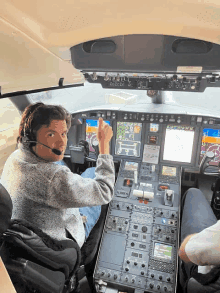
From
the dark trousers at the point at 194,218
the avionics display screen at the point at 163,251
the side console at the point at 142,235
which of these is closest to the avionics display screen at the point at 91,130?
the side console at the point at 142,235

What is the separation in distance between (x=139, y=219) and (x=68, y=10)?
1.96 meters

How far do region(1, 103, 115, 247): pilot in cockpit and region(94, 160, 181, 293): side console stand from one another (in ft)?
2.48

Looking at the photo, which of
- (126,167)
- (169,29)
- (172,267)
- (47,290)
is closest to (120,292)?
(172,267)

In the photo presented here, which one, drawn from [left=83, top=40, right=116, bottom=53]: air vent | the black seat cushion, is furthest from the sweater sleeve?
[left=83, top=40, right=116, bottom=53]: air vent

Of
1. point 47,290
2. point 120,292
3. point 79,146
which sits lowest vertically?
point 120,292

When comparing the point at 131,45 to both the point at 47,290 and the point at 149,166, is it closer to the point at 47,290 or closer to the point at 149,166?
the point at 47,290

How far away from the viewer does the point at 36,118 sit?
49.6 inches

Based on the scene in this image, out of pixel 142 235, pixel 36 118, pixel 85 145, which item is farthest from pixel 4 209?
pixel 85 145

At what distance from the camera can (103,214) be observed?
2242 millimetres

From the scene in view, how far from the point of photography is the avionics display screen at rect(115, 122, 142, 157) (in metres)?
2.86

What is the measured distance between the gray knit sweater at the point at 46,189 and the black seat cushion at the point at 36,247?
3.0 inches

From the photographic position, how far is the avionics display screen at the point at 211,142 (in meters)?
2.63

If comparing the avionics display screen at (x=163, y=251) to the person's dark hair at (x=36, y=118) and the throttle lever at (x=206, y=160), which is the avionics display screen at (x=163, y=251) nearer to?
the throttle lever at (x=206, y=160)

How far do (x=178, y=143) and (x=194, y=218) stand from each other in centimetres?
107
